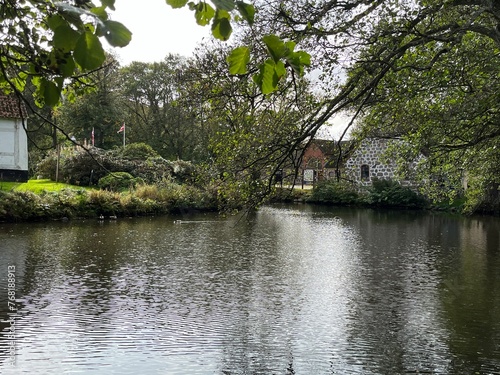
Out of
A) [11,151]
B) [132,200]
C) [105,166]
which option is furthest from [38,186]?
[132,200]

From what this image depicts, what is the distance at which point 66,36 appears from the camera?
115 cm

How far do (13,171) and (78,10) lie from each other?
2719 centimetres

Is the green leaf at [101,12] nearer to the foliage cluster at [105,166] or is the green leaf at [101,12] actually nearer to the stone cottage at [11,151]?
the foliage cluster at [105,166]

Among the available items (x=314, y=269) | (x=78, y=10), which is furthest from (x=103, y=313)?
(x=78, y=10)

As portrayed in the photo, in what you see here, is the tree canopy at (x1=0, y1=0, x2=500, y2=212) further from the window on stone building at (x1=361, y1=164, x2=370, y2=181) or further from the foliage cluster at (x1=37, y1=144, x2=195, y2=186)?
the window on stone building at (x1=361, y1=164, x2=370, y2=181)

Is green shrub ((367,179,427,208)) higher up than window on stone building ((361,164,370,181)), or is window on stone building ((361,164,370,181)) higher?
window on stone building ((361,164,370,181))

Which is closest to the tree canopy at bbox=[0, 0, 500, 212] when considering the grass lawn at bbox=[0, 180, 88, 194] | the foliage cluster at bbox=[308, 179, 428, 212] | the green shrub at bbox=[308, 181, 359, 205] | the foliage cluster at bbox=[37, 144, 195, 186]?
the grass lawn at bbox=[0, 180, 88, 194]

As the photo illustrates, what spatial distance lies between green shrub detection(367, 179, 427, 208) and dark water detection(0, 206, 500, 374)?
16.7 metres

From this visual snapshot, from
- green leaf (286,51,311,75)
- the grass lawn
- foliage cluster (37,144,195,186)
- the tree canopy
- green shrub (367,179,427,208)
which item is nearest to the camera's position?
green leaf (286,51,311,75)

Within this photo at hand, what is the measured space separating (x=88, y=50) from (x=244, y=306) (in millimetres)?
7437

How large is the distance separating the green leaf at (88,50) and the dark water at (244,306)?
16.4ft

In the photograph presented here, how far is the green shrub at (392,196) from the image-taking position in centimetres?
3224

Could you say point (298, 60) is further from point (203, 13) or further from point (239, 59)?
point (203, 13)

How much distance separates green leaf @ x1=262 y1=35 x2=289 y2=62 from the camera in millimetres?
1342
